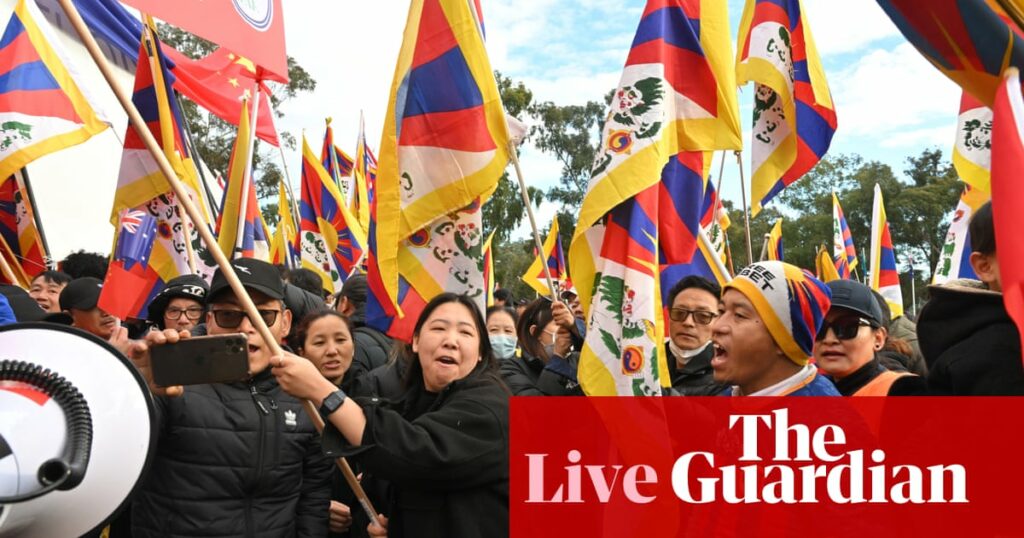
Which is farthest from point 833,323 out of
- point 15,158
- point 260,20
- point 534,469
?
point 15,158

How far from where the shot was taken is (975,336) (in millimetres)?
1699

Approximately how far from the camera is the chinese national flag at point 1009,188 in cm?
121

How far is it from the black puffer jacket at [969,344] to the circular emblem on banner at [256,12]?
266cm

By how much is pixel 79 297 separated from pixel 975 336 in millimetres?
4089

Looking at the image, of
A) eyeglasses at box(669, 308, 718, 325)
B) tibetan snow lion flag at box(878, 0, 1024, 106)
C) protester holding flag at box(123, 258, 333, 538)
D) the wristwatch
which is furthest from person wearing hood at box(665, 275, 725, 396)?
tibetan snow lion flag at box(878, 0, 1024, 106)

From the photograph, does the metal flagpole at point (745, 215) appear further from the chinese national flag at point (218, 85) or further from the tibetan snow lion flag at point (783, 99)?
the chinese national flag at point (218, 85)

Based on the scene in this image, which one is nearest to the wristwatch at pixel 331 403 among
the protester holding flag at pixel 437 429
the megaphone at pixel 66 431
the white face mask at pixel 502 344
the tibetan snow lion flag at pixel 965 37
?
the protester holding flag at pixel 437 429

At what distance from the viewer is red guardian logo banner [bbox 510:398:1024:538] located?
1921 millimetres

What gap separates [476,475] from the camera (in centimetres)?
248

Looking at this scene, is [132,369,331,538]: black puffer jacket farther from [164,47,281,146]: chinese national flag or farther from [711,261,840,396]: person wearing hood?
[164,47,281,146]: chinese national flag

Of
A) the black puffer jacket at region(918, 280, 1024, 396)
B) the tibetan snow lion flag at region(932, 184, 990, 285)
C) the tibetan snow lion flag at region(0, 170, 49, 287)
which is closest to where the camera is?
the black puffer jacket at region(918, 280, 1024, 396)

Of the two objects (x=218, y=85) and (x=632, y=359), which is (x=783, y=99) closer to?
(x=632, y=359)

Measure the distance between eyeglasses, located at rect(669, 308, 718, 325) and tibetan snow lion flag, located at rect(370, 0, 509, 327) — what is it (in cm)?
88

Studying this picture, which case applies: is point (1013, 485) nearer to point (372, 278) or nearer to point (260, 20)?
point (372, 278)
